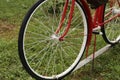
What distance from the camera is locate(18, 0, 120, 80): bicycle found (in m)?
3.62

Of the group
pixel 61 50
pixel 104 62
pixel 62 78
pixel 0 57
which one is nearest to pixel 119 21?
pixel 104 62

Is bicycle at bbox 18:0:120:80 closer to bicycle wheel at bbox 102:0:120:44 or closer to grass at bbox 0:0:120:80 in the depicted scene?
bicycle wheel at bbox 102:0:120:44

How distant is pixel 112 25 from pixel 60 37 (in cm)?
171

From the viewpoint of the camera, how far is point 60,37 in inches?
144

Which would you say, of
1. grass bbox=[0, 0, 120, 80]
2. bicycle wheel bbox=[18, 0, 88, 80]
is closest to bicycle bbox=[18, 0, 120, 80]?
bicycle wheel bbox=[18, 0, 88, 80]

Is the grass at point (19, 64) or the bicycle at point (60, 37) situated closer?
the bicycle at point (60, 37)

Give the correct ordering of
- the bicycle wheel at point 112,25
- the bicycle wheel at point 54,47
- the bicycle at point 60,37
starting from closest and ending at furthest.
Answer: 1. the bicycle at point 60,37
2. the bicycle wheel at point 54,47
3. the bicycle wheel at point 112,25

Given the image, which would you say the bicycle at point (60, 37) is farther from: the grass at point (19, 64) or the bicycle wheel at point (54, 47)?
the grass at point (19, 64)

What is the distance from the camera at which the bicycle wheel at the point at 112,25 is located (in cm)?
467

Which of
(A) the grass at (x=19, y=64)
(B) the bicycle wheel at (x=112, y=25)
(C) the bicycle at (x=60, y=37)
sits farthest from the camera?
(B) the bicycle wheel at (x=112, y=25)

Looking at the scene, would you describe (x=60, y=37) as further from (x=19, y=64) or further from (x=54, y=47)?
(x=19, y=64)

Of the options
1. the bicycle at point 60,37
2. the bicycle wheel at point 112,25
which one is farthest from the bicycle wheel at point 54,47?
the bicycle wheel at point 112,25

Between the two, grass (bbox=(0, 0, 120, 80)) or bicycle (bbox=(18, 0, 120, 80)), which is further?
grass (bbox=(0, 0, 120, 80))

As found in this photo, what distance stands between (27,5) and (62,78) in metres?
3.02
